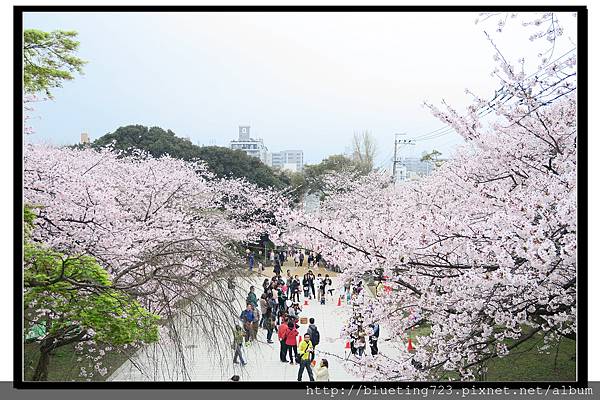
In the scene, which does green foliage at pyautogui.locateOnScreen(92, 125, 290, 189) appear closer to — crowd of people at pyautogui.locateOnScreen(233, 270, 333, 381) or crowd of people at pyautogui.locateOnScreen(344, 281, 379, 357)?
crowd of people at pyautogui.locateOnScreen(233, 270, 333, 381)

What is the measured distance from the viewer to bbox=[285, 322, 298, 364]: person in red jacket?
15.9 feet

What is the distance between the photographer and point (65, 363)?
15.7 ft

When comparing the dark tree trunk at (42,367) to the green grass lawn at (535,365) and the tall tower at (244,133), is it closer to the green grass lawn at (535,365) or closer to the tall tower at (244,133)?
the tall tower at (244,133)

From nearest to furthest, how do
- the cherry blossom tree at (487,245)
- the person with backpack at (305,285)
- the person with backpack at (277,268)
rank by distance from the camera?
1. the cherry blossom tree at (487,245)
2. the person with backpack at (277,268)
3. the person with backpack at (305,285)

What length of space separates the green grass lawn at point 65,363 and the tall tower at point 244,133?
2136 mm

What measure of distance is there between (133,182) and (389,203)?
123 inches

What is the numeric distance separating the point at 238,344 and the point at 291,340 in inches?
29.0

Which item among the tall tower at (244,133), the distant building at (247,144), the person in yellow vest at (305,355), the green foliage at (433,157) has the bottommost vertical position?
the person in yellow vest at (305,355)

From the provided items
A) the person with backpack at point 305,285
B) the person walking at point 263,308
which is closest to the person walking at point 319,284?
the person with backpack at point 305,285

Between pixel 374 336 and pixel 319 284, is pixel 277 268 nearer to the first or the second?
pixel 319 284

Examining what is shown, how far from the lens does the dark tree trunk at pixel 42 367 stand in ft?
13.9

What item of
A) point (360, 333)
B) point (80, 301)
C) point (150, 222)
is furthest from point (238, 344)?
Answer: point (150, 222)

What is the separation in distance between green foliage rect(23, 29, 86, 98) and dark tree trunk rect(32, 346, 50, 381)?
2.07 meters
